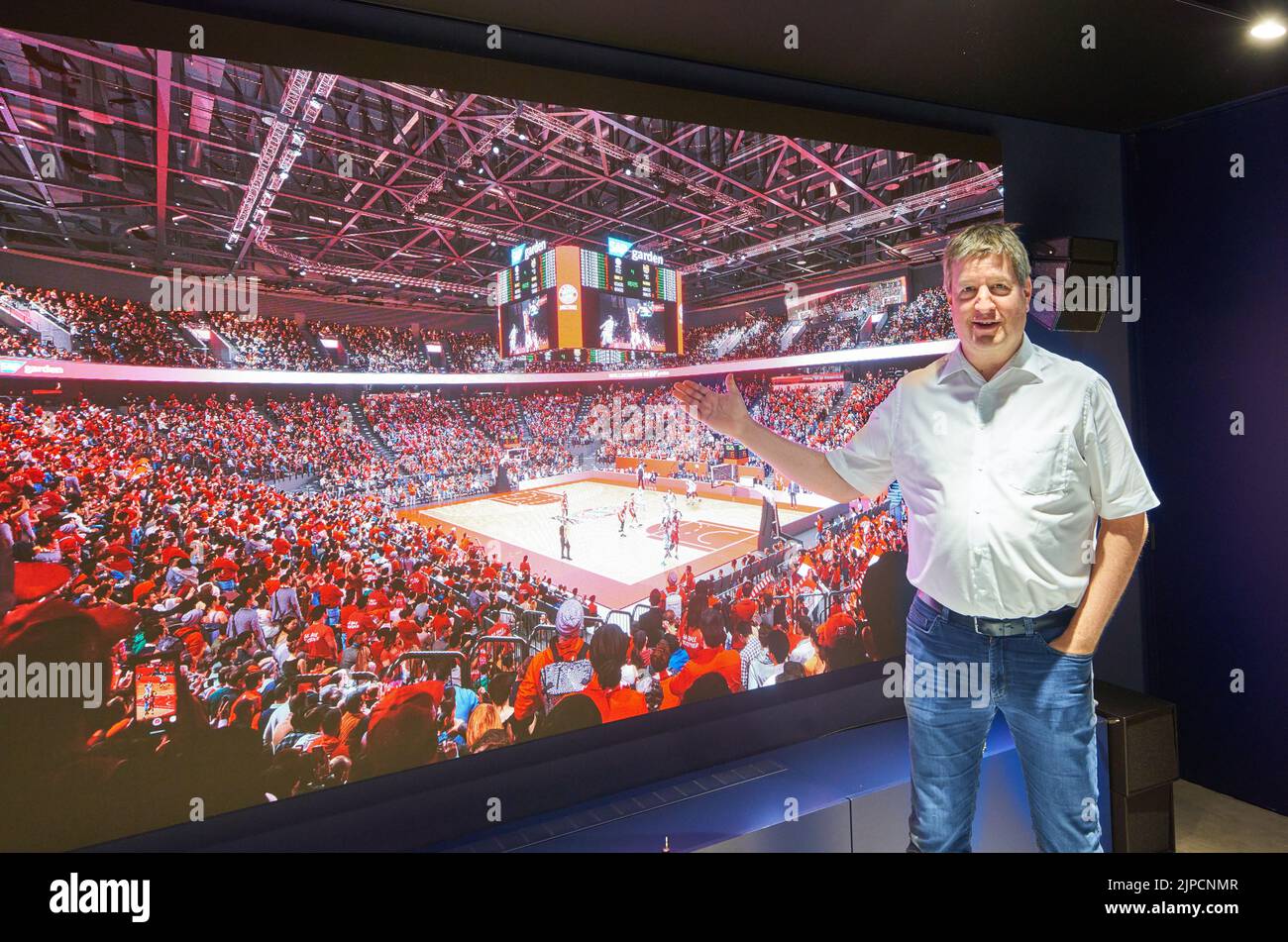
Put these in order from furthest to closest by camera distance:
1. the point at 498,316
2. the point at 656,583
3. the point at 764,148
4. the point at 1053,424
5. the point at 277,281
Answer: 1. the point at 764,148
2. the point at 656,583
3. the point at 498,316
4. the point at 277,281
5. the point at 1053,424

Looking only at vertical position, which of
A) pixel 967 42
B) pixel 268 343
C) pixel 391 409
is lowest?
pixel 391 409

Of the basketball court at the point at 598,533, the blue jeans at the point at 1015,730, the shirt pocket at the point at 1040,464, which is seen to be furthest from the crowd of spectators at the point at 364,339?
the blue jeans at the point at 1015,730

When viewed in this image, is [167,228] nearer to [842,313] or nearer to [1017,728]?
[842,313]

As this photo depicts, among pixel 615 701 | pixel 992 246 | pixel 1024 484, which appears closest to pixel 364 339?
pixel 615 701

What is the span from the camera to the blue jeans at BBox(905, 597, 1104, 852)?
1.83 meters

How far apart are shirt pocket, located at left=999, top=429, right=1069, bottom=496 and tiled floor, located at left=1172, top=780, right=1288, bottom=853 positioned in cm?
221

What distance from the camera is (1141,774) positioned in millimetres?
2926

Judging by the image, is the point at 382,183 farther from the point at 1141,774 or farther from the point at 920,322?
the point at 1141,774

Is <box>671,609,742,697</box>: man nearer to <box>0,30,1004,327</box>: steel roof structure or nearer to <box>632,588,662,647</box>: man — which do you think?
<box>632,588,662,647</box>: man

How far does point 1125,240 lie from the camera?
152 inches

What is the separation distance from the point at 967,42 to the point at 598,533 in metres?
2.32

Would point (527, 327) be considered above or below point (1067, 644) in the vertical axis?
above

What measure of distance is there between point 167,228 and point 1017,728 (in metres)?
2.73
